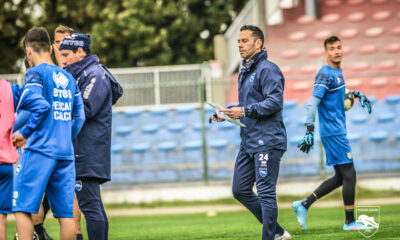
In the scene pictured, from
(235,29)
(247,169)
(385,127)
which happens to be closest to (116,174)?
(385,127)

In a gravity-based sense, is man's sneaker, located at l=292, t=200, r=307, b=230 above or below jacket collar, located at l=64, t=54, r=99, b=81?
below

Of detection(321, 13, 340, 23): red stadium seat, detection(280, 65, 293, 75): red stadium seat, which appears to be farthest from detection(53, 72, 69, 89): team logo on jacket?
detection(321, 13, 340, 23): red stadium seat

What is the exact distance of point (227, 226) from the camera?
427 inches

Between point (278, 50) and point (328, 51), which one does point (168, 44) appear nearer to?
point (278, 50)

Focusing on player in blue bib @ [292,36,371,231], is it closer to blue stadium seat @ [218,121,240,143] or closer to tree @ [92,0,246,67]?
blue stadium seat @ [218,121,240,143]

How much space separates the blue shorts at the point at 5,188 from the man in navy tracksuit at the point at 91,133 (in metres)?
0.68

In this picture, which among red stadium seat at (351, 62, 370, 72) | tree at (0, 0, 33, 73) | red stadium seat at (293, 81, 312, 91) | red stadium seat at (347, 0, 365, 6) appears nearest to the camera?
red stadium seat at (293, 81, 312, 91)

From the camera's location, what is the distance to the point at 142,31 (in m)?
27.7

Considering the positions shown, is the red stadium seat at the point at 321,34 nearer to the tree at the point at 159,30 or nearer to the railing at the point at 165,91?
the railing at the point at 165,91

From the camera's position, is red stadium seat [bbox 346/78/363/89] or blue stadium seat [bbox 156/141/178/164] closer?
blue stadium seat [bbox 156/141/178/164]

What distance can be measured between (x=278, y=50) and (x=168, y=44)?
9279 millimetres

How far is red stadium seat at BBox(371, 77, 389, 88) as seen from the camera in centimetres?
1770

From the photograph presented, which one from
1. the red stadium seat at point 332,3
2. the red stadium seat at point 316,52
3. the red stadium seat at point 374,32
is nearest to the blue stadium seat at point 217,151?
the red stadium seat at point 316,52

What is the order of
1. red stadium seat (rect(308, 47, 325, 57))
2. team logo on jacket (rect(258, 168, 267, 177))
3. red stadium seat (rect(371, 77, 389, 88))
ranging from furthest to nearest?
red stadium seat (rect(308, 47, 325, 57))
red stadium seat (rect(371, 77, 389, 88))
team logo on jacket (rect(258, 168, 267, 177))
